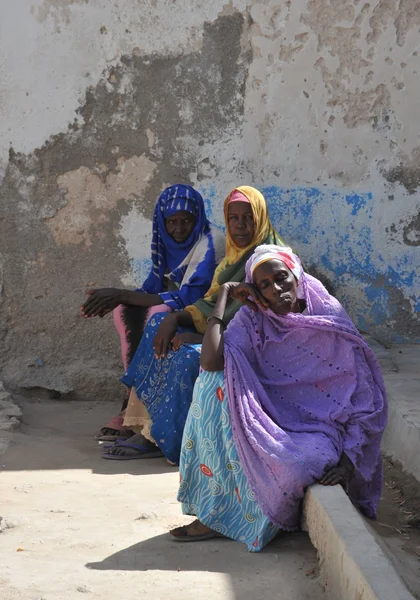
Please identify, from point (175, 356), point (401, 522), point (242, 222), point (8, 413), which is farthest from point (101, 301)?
point (401, 522)

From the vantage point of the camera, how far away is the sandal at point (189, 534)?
142 inches

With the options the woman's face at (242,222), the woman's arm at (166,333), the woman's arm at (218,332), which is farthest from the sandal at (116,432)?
the woman's arm at (218,332)

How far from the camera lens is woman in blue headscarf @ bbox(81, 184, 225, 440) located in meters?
5.52

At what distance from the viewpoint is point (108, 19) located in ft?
20.9

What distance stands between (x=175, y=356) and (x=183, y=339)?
10 cm

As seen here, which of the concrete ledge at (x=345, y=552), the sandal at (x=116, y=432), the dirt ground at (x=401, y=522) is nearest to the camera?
the concrete ledge at (x=345, y=552)

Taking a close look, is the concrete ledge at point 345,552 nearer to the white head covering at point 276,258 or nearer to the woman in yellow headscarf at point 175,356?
the white head covering at point 276,258

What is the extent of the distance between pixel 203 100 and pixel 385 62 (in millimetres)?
1193

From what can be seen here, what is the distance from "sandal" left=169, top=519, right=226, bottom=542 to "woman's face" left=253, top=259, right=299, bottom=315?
2.83 ft

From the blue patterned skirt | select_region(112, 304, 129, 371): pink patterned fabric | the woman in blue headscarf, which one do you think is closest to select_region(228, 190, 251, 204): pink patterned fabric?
the woman in blue headscarf

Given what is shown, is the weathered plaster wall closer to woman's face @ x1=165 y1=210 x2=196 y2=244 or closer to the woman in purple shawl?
woman's face @ x1=165 y1=210 x2=196 y2=244

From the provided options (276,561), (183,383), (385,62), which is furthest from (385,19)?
(276,561)

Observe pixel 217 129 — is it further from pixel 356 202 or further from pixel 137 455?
pixel 137 455

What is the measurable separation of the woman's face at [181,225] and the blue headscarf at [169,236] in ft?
0.06
